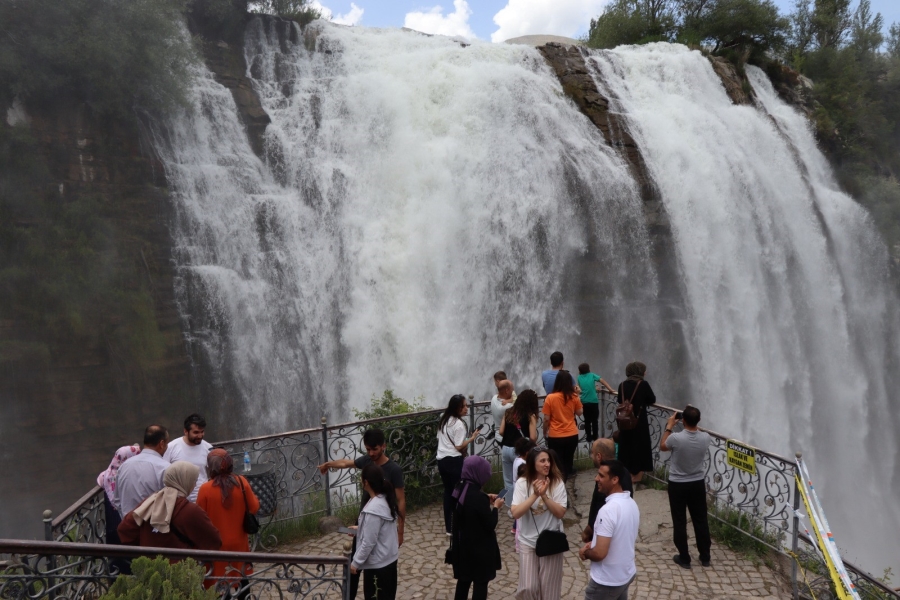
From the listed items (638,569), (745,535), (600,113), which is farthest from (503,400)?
(600,113)

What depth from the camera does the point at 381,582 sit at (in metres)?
4.67

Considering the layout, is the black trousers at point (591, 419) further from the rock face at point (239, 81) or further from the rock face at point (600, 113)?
the rock face at point (239, 81)

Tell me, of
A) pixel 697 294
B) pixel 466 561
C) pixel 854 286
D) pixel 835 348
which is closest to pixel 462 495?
pixel 466 561

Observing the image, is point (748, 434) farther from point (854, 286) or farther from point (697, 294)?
point (854, 286)

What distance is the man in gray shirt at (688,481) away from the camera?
6.07 metres

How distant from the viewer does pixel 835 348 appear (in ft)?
63.5

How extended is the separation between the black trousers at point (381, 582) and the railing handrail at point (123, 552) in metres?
0.43

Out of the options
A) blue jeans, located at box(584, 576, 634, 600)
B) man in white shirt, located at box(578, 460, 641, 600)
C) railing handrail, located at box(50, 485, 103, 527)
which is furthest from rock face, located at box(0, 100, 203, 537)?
man in white shirt, located at box(578, 460, 641, 600)

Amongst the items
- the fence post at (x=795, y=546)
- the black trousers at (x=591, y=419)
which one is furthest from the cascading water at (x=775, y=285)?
the fence post at (x=795, y=546)

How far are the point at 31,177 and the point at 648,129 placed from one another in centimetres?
1527

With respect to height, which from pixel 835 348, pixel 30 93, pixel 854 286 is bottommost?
pixel 835 348

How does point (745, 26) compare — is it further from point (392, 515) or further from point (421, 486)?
point (392, 515)

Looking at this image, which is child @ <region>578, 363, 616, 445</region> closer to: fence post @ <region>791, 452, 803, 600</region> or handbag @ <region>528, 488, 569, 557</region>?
fence post @ <region>791, 452, 803, 600</region>

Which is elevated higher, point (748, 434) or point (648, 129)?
point (648, 129)
